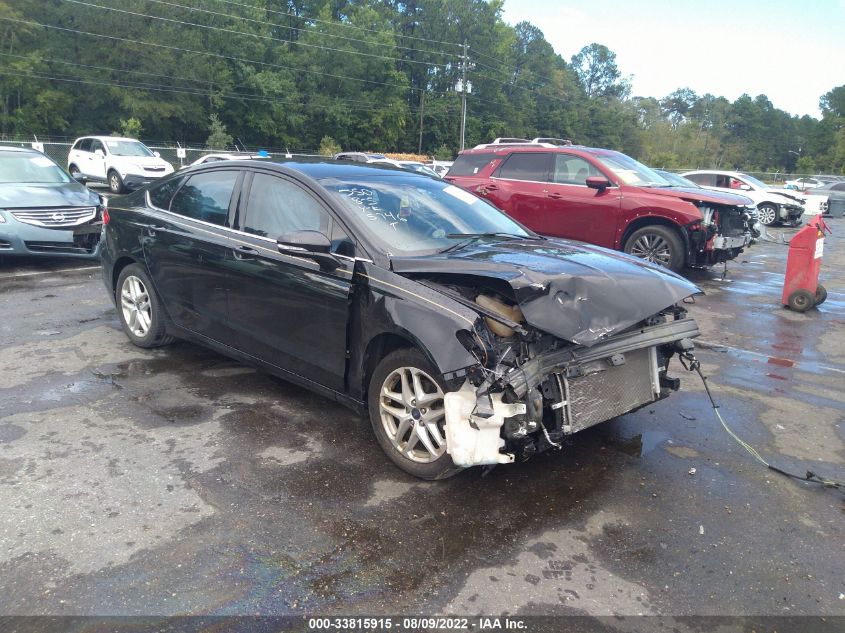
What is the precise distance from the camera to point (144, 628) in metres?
2.52

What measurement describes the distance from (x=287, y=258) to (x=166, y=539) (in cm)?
188

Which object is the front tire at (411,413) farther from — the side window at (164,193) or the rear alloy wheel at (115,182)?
the rear alloy wheel at (115,182)

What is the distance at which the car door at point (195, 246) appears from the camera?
4824 millimetres

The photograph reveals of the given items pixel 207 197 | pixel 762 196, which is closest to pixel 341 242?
pixel 207 197

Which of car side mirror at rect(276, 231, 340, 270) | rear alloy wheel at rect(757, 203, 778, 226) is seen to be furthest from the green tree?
car side mirror at rect(276, 231, 340, 270)

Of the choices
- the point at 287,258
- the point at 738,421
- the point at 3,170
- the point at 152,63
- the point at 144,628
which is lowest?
the point at 144,628

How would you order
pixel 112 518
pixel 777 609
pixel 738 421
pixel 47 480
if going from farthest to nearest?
pixel 738 421 < pixel 47 480 < pixel 112 518 < pixel 777 609

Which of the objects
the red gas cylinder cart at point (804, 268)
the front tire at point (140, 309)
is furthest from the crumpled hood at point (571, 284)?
the red gas cylinder cart at point (804, 268)

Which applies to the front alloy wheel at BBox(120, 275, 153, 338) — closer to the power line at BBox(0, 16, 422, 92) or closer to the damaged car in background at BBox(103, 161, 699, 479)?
the damaged car in background at BBox(103, 161, 699, 479)

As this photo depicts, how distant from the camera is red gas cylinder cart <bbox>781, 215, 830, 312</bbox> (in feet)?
27.1

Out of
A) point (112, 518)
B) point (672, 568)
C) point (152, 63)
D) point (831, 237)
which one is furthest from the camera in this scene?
point (152, 63)

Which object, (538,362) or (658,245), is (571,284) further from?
(658,245)

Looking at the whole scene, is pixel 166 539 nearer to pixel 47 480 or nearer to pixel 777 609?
pixel 47 480

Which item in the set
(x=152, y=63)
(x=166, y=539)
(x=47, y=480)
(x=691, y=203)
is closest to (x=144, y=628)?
(x=166, y=539)
